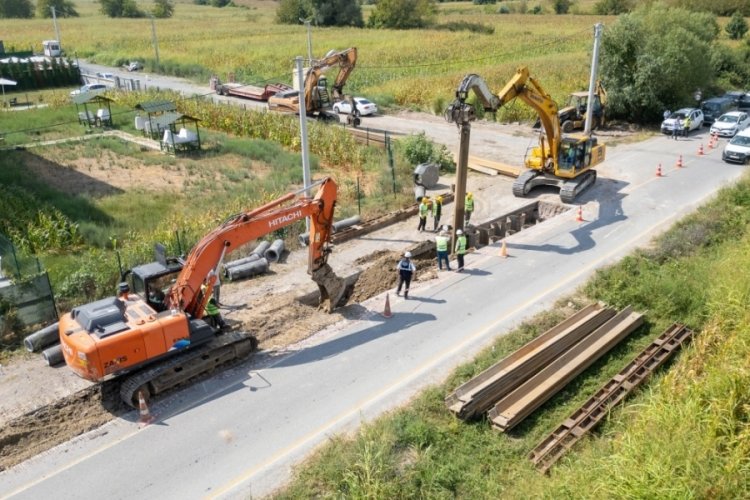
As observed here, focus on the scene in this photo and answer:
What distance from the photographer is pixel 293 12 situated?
9231 centimetres

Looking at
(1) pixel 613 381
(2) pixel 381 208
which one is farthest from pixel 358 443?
(2) pixel 381 208

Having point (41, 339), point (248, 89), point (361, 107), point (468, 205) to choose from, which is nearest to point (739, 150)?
point (468, 205)

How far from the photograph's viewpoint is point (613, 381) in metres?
12.8

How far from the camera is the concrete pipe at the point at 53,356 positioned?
14.0 metres

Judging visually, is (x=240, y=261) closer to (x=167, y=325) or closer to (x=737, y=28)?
(x=167, y=325)

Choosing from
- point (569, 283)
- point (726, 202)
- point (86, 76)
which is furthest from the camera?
point (86, 76)

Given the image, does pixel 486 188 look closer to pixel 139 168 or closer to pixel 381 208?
pixel 381 208

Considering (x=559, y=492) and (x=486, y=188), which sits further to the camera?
(x=486, y=188)

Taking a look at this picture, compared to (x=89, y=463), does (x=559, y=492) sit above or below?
above

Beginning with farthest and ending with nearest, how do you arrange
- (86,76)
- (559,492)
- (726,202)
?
(86,76)
(726,202)
(559,492)

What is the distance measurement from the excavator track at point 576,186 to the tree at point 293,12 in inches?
2829

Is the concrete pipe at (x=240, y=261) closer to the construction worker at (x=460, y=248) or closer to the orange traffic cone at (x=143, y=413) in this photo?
the construction worker at (x=460, y=248)

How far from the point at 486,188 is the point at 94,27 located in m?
89.8

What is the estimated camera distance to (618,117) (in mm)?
37344
